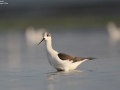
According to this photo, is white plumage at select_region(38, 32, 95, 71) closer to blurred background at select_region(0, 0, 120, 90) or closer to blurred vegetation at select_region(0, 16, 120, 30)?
blurred background at select_region(0, 0, 120, 90)

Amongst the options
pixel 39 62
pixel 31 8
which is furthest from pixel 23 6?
pixel 39 62

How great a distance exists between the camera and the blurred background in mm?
14641

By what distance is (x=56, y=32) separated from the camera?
28.3m

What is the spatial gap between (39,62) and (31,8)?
34129 mm

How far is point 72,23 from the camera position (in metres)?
35.9

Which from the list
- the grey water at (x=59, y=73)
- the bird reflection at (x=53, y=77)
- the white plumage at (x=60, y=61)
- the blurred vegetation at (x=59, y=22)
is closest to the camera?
the grey water at (x=59, y=73)

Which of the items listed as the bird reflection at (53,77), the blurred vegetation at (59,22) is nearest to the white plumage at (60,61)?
the bird reflection at (53,77)

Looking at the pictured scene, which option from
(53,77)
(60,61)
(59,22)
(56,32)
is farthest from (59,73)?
(59,22)

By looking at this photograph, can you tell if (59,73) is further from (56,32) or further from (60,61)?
(56,32)

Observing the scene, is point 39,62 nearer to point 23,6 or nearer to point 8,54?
point 8,54

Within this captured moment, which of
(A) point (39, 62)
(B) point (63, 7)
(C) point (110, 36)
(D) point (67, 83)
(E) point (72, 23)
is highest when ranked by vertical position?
(B) point (63, 7)

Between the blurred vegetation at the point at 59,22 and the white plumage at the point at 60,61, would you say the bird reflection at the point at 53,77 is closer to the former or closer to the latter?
the white plumage at the point at 60,61

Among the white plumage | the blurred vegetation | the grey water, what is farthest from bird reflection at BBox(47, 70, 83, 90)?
the blurred vegetation

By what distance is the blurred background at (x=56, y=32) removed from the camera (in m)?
14.6
